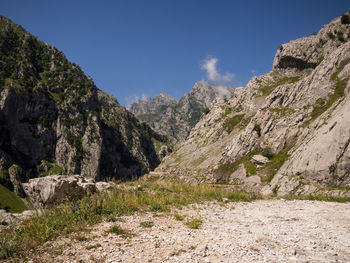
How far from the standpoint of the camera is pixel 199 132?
10712cm

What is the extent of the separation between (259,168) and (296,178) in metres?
13.1

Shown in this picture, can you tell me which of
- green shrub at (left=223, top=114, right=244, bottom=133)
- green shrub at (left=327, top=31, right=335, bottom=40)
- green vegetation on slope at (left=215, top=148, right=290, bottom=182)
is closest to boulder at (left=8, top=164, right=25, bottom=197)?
green shrub at (left=223, top=114, right=244, bottom=133)

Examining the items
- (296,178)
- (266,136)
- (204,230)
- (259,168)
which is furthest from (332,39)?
(204,230)

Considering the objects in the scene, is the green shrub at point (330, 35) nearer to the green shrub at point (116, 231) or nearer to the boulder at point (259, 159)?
the boulder at point (259, 159)

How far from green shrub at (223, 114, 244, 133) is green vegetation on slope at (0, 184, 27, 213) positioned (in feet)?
462

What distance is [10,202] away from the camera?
138625 millimetres

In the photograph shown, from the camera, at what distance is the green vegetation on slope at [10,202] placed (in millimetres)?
130500

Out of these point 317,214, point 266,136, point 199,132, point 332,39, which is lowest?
point 317,214

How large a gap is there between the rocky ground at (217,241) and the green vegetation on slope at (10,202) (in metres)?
162

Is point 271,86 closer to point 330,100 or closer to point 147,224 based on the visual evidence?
point 330,100

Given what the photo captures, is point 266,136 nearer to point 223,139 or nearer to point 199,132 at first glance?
point 223,139

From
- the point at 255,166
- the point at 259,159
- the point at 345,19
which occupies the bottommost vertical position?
the point at 255,166

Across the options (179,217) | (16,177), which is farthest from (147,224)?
(16,177)

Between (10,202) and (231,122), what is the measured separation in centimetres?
15502
